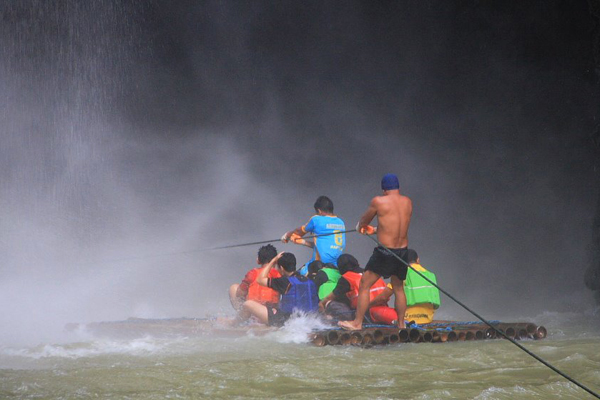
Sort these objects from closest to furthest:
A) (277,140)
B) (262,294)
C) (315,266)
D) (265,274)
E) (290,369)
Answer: (290,369), (265,274), (262,294), (315,266), (277,140)

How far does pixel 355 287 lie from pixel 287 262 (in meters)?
0.75

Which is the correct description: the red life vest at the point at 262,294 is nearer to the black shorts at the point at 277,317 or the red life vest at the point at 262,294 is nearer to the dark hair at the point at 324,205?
the black shorts at the point at 277,317

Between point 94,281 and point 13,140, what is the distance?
15.2 ft

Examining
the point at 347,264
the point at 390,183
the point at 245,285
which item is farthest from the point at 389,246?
the point at 245,285

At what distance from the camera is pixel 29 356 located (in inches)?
210

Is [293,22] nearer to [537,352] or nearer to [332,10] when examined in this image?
[332,10]

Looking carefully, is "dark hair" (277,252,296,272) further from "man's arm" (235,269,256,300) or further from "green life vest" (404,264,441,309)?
"green life vest" (404,264,441,309)

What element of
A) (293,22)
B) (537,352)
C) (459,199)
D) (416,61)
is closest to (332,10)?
(293,22)

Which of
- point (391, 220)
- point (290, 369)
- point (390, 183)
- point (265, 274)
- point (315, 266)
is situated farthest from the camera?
point (315, 266)

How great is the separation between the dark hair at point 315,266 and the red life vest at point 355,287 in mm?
376

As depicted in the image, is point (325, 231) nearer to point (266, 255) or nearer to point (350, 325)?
point (266, 255)

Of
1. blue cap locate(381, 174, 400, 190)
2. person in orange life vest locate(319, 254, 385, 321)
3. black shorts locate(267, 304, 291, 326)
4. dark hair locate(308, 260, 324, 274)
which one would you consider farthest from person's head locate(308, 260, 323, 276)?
blue cap locate(381, 174, 400, 190)

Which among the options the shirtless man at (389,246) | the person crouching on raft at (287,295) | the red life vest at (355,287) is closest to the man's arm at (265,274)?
the person crouching on raft at (287,295)

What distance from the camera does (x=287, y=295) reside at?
6.25 metres
